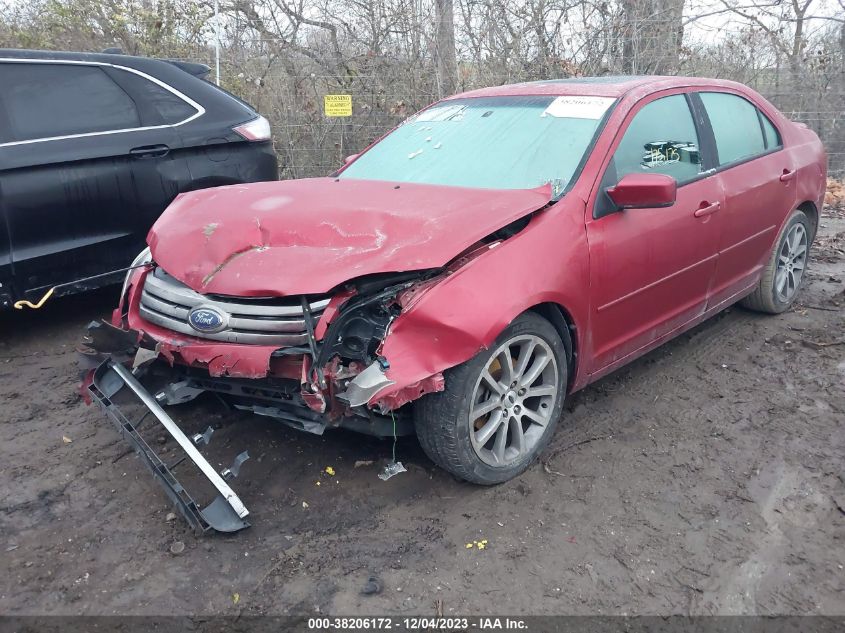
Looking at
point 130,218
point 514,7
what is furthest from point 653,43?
point 130,218

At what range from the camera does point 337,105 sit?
28.1 feet

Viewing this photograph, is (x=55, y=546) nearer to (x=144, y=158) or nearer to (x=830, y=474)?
(x=144, y=158)

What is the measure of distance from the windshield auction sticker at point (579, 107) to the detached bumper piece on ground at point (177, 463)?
2.34 meters

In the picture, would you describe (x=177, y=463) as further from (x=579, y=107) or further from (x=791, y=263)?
(x=791, y=263)

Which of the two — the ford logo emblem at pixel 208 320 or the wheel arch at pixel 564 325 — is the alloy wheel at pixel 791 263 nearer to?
the wheel arch at pixel 564 325

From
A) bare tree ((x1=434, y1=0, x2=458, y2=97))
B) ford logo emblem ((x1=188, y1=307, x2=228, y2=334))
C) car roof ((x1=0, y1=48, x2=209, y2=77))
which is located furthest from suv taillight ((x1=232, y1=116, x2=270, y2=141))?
bare tree ((x1=434, y1=0, x2=458, y2=97))

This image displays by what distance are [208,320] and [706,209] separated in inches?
106

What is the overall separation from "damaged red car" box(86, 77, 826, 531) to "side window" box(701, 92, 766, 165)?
0.07 meters

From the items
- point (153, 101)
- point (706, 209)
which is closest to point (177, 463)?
point (706, 209)

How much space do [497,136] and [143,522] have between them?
8.27ft

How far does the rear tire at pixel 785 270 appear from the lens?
4.82 m

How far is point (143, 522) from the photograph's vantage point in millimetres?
2855

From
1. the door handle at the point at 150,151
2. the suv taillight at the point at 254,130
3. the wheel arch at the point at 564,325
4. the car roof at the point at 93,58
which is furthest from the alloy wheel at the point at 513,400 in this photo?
the car roof at the point at 93,58

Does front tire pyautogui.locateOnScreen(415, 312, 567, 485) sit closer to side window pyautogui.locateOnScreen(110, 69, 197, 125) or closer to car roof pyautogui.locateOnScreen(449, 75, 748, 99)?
car roof pyautogui.locateOnScreen(449, 75, 748, 99)
